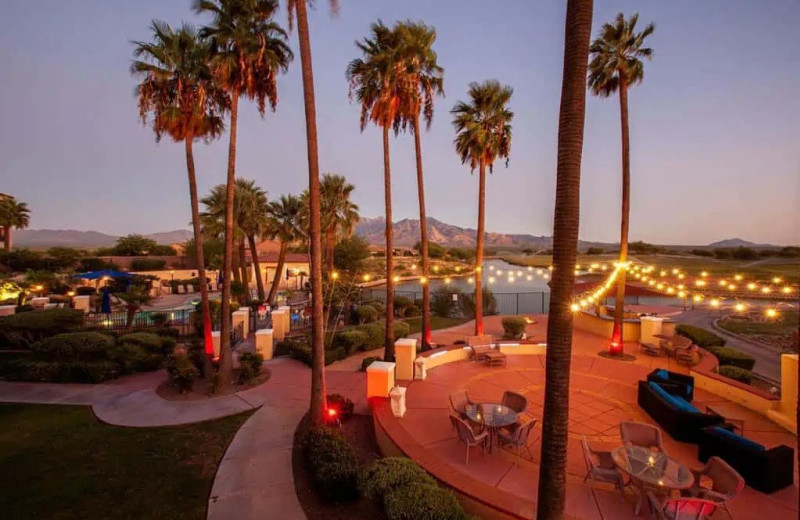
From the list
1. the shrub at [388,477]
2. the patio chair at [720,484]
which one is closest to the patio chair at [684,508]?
the patio chair at [720,484]

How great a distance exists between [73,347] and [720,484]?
1846 cm

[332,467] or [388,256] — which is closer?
[332,467]

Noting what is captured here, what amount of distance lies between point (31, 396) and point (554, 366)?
1524 centimetres

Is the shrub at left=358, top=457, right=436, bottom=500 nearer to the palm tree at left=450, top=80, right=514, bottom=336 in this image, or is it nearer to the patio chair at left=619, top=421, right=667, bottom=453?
the patio chair at left=619, top=421, right=667, bottom=453

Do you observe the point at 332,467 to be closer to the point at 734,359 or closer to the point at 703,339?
the point at 734,359

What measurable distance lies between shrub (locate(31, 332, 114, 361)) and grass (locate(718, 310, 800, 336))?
1252 inches

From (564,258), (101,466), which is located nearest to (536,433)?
(564,258)

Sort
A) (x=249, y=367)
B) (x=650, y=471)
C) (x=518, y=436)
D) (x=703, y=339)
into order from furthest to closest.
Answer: (x=703, y=339) < (x=249, y=367) < (x=518, y=436) < (x=650, y=471)

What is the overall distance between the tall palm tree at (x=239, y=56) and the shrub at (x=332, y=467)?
20.4ft

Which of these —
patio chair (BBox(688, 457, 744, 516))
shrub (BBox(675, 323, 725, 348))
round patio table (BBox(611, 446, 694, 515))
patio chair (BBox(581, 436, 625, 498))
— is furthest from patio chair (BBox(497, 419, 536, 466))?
shrub (BBox(675, 323, 725, 348))

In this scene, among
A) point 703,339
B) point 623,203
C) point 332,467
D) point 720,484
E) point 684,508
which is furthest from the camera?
point 703,339

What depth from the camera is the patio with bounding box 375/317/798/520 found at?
5.72m

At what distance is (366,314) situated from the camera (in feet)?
75.9

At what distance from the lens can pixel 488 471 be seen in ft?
22.4
